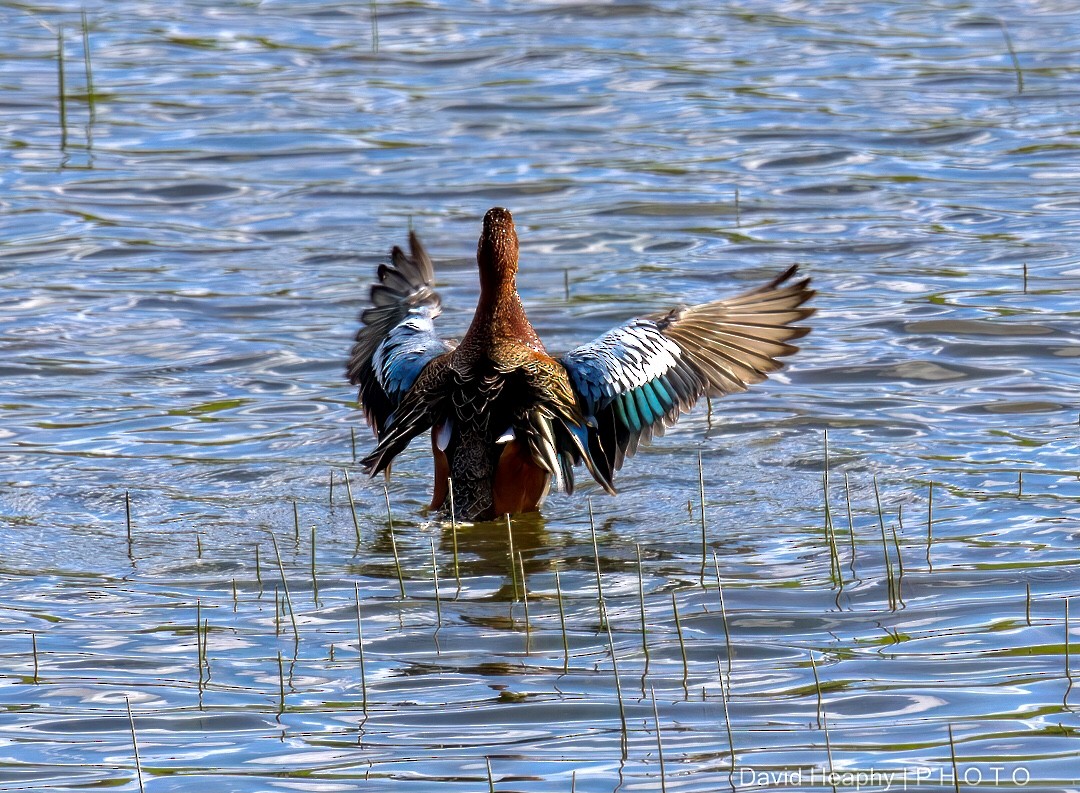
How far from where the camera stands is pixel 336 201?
12.9 meters

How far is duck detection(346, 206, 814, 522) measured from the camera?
23.7 ft

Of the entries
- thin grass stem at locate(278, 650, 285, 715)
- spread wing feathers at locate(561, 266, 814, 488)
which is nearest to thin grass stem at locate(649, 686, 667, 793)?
thin grass stem at locate(278, 650, 285, 715)

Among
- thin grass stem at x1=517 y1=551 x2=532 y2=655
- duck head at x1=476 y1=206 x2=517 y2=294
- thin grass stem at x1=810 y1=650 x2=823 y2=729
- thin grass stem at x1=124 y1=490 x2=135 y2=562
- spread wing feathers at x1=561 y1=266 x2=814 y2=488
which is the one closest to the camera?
thin grass stem at x1=810 y1=650 x2=823 y2=729

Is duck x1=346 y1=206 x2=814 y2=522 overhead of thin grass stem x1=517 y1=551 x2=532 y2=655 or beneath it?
overhead

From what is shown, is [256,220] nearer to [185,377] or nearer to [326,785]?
[185,377]

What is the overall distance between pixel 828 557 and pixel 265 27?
1271cm

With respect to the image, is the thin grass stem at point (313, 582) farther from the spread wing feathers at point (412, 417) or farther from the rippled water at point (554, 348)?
the spread wing feathers at point (412, 417)

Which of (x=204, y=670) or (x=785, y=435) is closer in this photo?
(x=204, y=670)

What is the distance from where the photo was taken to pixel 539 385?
725 cm

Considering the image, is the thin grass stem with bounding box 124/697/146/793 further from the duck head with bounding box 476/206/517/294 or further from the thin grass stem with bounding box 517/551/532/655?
the duck head with bounding box 476/206/517/294

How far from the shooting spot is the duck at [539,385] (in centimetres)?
723

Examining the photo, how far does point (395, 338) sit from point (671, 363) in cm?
139

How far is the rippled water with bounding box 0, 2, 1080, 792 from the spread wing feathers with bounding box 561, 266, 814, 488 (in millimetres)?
377

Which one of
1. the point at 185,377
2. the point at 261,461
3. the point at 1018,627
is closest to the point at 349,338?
the point at 185,377
